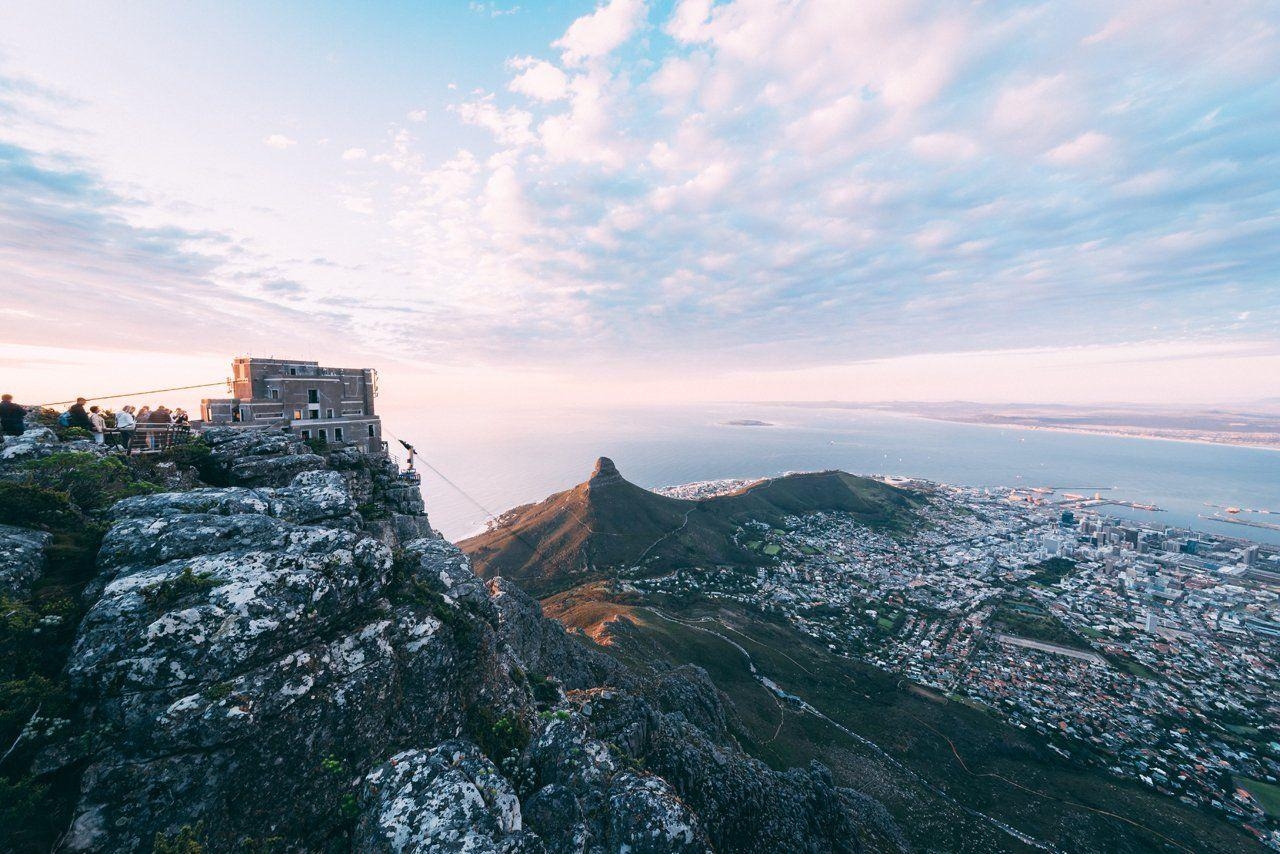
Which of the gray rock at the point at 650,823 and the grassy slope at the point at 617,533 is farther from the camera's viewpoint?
the grassy slope at the point at 617,533

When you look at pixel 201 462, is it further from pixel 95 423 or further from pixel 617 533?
pixel 617 533

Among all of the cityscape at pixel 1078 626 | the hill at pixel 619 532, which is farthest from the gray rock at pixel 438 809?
the hill at pixel 619 532

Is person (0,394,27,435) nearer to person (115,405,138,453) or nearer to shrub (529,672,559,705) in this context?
person (115,405,138,453)

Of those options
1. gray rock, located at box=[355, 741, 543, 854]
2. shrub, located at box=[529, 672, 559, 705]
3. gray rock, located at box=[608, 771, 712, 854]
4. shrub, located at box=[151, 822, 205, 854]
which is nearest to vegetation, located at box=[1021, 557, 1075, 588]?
shrub, located at box=[529, 672, 559, 705]

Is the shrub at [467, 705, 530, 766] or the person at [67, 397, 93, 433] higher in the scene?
the person at [67, 397, 93, 433]

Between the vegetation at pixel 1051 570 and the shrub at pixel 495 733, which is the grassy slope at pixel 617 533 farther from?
the shrub at pixel 495 733

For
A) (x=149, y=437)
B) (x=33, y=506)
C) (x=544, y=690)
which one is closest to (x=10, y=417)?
(x=149, y=437)
